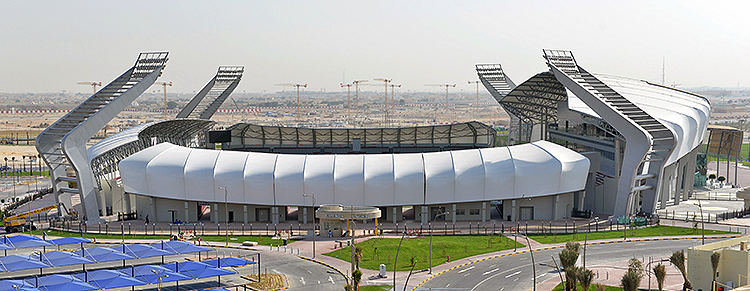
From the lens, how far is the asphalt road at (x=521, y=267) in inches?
2569

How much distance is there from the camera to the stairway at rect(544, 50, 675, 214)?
97062 millimetres

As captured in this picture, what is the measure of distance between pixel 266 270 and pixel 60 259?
19.3 metres

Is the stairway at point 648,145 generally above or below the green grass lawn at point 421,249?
above

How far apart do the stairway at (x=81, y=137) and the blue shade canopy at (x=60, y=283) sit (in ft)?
124

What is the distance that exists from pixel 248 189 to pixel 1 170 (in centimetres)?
10746

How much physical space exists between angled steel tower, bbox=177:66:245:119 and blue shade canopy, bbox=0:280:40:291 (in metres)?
85.0

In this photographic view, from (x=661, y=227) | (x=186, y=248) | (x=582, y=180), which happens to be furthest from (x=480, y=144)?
(x=186, y=248)

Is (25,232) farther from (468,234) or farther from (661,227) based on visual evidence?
(661,227)

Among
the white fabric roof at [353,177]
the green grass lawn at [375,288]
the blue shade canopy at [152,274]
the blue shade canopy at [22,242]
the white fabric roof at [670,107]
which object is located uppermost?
the white fabric roof at [670,107]

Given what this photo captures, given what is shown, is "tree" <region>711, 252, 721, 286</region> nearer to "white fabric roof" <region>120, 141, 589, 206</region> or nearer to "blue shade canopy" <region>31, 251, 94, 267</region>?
"white fabric roof" <region>120, 141, 589, 206</region>

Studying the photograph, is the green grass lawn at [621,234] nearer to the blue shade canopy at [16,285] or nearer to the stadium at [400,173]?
the stadium at [400,173]

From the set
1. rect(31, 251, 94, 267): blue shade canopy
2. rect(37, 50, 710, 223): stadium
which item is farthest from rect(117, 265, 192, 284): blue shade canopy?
rect(37, 50, 710, 223): stadium

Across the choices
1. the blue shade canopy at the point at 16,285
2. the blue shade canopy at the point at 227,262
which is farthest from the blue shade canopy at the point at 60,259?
the blue shade canopy at the point at 227,262

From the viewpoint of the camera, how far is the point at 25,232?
91.8 metres
